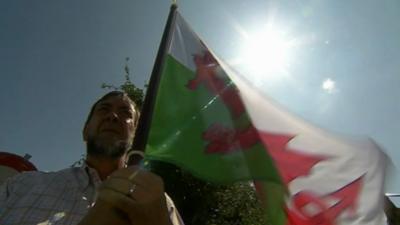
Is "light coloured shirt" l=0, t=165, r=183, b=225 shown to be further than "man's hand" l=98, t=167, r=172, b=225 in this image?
Yes

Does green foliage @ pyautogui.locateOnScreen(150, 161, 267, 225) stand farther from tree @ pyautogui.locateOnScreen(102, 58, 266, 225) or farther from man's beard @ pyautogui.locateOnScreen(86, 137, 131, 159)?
man's beard @ pyautogui.locateOnScreen(86, 137, 131, 159)

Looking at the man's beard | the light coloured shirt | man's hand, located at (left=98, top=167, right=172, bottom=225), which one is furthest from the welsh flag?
man's hand, located at (left=98, top=167, right=172, bottom=225)

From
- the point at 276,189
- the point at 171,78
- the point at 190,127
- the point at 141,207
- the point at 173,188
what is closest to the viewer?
the point at 141,207

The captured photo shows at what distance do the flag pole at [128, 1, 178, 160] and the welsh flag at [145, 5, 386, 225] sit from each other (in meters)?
0.04

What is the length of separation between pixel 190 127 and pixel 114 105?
61 centimetres

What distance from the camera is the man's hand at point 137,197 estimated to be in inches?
65.3

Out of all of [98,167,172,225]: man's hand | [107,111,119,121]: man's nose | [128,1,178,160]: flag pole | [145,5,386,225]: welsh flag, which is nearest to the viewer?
[98,167,172,225]: man's hand

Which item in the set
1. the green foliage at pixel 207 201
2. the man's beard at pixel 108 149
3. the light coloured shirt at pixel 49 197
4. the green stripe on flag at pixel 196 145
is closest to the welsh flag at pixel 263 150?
the green stripe on flag at pixel 196 145

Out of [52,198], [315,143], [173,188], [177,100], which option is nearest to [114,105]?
[177,100]

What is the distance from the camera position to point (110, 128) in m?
3.11

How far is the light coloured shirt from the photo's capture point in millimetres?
2572

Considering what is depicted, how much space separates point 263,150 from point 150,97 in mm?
1061

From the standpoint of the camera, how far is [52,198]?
8.86ft

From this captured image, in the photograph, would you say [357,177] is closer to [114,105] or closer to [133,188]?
[114,105]
